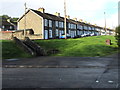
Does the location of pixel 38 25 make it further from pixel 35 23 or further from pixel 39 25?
pixel 35 23

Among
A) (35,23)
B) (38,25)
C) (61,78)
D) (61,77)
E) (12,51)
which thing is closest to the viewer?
(61,78)

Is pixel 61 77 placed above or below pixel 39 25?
below

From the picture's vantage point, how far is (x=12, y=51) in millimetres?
19172

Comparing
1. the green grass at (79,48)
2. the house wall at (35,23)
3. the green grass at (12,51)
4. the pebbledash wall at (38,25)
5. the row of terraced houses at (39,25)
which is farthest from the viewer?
the house wall at (35,23)

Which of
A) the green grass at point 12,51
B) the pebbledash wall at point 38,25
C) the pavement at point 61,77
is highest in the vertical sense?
the pebbledash wall at point 38,25

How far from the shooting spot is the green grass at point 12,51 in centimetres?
1792

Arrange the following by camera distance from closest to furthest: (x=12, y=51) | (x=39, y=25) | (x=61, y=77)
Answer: (x=61, y=77), (x=12, y=51), (x=39, y=25)

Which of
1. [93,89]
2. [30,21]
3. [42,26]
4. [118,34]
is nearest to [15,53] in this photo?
[93,89]

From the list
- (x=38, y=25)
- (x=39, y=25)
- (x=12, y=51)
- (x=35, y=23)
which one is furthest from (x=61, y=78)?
(x=35, y=23)

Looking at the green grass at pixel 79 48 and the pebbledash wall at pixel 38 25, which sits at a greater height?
the pebbledash wall at pixel 38 25

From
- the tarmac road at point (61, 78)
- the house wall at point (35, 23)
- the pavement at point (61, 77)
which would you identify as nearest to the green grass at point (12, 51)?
the pavement at point (61, 77)

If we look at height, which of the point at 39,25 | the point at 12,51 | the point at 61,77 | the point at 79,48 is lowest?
the point at 61,77

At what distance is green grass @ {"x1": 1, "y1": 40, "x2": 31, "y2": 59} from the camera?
17.9m

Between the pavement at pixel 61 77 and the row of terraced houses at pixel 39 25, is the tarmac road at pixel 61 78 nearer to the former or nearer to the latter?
the pavement at pixel 61 77
